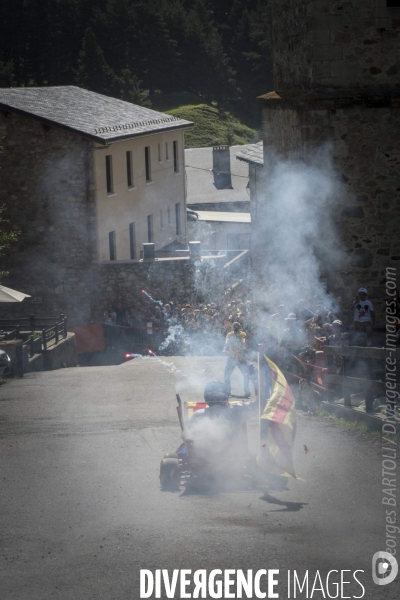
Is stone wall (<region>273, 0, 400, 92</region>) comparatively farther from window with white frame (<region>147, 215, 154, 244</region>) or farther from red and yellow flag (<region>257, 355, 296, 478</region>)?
window with white frame (<region>147, 215, 154, 244</region>)

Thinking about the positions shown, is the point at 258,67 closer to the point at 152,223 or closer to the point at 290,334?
the point at 152,223

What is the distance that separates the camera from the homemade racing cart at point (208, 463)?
31.8 ft

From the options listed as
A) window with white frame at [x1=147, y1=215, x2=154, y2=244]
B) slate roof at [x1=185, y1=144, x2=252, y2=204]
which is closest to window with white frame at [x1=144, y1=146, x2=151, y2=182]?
window with white frame at [x1=147, y1=215, x2=154, y2=244]

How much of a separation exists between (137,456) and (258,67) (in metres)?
75.9

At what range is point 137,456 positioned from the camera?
11094 millimetres

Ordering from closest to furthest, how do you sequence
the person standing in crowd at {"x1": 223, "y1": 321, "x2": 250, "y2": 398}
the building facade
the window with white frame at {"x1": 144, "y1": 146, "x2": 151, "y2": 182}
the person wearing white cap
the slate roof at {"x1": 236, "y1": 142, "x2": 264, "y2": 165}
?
1. the person standing in crowd at {"x1": 223, "y1": 321, "x2": 250, "y2": 398}
2. the person wearing white cap
3. the slate roof at {"x1": 236, "y1": 142, "x2": 264, "y2": 165}
4. the building facade
5. the window with white frame at {"x1": 144, "y1": 146, "x2": 151, "y2": 182}

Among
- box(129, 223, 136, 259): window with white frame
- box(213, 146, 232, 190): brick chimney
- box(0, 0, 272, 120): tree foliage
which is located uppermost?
box(0, 0, 272, 120): tree foliage

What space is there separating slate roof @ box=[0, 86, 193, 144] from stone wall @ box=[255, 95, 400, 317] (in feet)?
50.6

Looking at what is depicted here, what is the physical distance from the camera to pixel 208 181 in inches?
1940

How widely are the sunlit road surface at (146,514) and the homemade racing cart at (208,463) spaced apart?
0.20m

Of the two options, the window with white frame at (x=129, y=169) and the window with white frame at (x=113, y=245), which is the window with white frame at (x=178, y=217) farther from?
the window with white frame at (x=113, y=245)

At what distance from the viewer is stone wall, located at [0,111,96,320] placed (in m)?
30.5

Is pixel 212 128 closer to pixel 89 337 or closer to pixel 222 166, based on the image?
pixel 222 166

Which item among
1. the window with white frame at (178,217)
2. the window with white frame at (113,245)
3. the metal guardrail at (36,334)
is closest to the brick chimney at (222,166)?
the window with white frame at (178,217)
